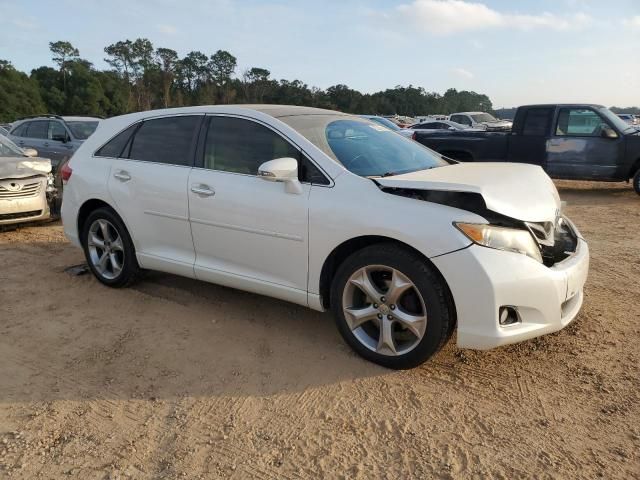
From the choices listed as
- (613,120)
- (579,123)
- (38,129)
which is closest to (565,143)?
(579,123)

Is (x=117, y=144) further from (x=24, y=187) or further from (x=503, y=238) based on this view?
(x=503, y=238)

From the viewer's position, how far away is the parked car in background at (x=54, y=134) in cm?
1080

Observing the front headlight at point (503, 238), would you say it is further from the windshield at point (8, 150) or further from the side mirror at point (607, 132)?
the side mirror at point (607, 132)

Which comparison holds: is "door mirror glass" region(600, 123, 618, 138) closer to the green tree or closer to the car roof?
the car roof

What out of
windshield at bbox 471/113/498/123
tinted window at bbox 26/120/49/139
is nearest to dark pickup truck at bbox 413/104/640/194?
tinted window at bbox 26/120/49/139

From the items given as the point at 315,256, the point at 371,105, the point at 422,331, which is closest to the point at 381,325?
the point at 422,331

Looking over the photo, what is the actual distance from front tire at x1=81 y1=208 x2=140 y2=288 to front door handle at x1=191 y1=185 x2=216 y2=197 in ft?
3.38

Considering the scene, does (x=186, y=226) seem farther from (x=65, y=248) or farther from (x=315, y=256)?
(x=65, y=248)

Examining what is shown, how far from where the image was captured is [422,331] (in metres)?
3.12

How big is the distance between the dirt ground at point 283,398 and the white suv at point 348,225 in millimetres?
331

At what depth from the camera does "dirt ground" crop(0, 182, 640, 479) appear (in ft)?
8.18

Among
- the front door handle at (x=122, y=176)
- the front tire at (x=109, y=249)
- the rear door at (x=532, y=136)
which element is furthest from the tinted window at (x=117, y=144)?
the rear door at (x=532, y=136)

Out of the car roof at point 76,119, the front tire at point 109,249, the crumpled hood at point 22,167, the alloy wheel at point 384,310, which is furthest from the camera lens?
the car roof at point 76,119

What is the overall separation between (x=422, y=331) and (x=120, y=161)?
10.2ft
